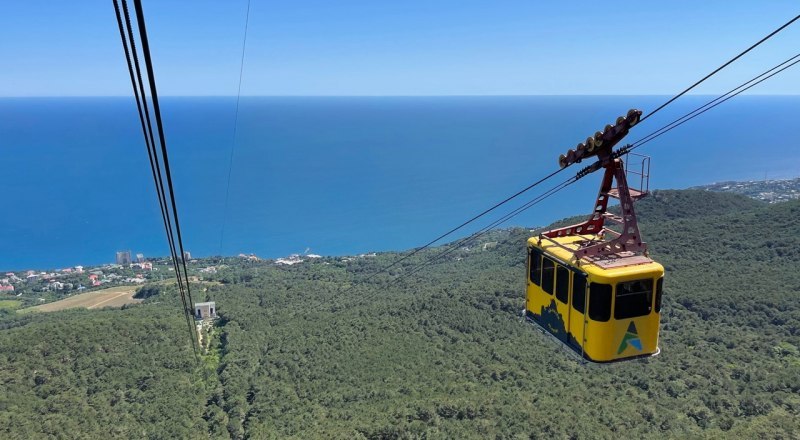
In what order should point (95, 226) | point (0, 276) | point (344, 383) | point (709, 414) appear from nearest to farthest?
point (709, 414), point (344, 383), point (0, 276), point (95, 226)

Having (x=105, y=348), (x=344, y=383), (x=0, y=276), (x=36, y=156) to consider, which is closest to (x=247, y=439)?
(x=344, y=383)

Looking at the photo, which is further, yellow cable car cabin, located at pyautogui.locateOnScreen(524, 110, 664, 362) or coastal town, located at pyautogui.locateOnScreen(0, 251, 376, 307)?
coastal town, located at pyautogui.locateOnScreen(0, 251, 376, 307)

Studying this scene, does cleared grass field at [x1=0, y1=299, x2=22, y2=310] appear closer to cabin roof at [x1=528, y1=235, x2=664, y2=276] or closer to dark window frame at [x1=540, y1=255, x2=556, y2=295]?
dark window frame at [x1=540, y1=255, x2=556, y2=295]

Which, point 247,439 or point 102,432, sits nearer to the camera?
point 102,432

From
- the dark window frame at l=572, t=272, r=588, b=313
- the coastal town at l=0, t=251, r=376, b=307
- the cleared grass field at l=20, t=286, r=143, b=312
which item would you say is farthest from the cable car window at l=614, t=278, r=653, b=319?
the coastal town at l=0, t=251, r=376, b=307

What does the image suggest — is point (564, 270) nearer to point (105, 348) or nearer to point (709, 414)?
point (709, 414)

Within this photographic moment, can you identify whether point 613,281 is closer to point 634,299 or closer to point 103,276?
point 634,299

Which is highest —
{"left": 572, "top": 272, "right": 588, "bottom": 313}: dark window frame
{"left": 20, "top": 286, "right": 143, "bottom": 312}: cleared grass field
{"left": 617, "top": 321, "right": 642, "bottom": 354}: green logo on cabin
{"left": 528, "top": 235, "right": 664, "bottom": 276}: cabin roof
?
{"left": 528, "top": 235, "right": 664, "bottom": 276}: cabin roof
